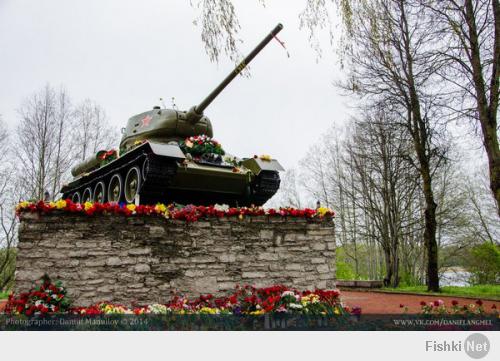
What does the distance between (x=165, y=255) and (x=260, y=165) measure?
3683mm

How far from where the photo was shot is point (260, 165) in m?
9.77

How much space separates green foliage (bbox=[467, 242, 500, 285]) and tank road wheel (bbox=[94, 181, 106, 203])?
12177mm

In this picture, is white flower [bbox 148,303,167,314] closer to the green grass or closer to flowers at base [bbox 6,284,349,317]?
flowers at base [bbox 6,284,349,317]

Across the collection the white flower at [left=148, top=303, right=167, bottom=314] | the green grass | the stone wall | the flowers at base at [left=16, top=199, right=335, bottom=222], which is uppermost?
the flowers at base at [left=16, top=199, right=335, bottom=222]

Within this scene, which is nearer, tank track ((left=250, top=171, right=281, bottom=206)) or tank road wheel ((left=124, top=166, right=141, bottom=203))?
tank road wheel ((left=124, top=166, right=141, bottom=203))

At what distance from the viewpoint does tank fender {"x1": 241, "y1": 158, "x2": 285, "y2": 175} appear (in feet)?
32.1

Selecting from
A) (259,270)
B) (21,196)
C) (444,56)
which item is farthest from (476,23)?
(21,196)

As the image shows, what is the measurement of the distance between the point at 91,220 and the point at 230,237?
2.16 m

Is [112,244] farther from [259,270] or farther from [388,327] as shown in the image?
[388,327]

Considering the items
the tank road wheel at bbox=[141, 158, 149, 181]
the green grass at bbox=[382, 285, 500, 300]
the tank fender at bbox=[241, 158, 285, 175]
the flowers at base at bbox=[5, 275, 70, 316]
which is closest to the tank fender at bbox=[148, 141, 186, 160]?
the tank road wheel at bbox=[141, 158, 149, 181]

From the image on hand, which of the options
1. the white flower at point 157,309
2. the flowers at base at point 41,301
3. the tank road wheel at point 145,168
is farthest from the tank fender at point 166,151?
the flowers at base at point 41,301

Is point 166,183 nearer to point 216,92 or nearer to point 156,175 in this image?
point 156,175

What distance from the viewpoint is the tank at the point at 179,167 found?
8.45 metres

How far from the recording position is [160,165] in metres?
8.30
